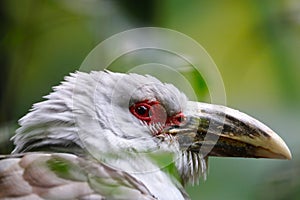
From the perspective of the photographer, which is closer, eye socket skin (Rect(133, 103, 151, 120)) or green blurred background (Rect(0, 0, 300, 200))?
green blurred background (Rect(0, 0, 300, 200))

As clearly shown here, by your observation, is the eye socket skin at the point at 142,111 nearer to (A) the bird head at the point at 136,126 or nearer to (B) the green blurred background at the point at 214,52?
(A) the bird head at the point at 136,126

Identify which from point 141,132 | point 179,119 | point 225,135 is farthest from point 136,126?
point 225,135

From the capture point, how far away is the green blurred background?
2.91 metres

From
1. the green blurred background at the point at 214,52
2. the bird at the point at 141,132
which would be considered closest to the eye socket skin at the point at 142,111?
the bird at the point at 141,132

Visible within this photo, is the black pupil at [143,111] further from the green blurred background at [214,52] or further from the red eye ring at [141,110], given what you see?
the green blurred background at [214,52]

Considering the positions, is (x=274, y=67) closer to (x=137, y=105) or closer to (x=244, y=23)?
(x=137, y=105)

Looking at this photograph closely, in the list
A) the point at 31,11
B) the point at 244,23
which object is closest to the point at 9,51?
the point at 31,11

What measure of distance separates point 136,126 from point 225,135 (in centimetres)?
28

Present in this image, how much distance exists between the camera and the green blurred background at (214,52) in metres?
2.91

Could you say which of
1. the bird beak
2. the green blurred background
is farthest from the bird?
the green blurred background

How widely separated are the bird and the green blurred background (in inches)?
4.4

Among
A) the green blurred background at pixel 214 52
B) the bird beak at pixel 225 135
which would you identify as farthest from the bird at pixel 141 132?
the green blurred background at pixel 214 52

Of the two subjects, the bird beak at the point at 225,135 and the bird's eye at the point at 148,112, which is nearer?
the bird beak at the point at 225,135

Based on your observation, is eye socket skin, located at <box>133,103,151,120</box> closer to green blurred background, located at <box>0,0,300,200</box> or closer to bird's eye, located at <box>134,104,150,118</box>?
bird's eye, located at <box>134,104,150,118</box>
